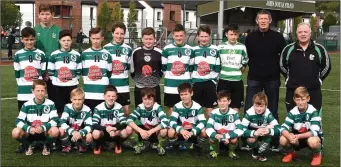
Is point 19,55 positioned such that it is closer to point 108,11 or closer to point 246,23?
point 246,23

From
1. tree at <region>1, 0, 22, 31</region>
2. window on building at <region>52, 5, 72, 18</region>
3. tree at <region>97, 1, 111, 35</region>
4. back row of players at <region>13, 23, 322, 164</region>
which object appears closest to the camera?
back row of players at <region>13, 23, 322, 164</region>

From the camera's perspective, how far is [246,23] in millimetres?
36062

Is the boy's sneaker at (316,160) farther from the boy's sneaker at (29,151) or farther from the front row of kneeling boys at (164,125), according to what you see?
the boy's sneaker at (29,151)

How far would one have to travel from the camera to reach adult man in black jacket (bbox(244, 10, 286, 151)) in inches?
258

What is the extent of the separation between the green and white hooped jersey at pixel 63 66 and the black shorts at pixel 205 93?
1764 mm

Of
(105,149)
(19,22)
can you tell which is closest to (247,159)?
(105,149)

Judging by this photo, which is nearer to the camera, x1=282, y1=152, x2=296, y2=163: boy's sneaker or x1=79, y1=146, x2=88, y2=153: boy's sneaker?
x1=282, y1=152, x2=296, y2=163: boy's sneaker

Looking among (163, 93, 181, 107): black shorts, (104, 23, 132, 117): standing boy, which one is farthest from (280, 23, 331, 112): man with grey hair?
(104, 23, 132, 117): standing boy

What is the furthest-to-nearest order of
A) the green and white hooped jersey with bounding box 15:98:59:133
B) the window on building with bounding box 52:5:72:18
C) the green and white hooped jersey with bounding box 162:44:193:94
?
the window on building with bounding box 52:5:72:18
the green and white hooped jersey with bounding box 162:44:193:94
the green and white hooped jersey with bounding box 15:98:59:133

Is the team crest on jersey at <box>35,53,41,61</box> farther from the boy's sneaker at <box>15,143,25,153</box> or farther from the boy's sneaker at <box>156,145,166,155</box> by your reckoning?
the boy's sneaker at <box>156,145,166,155</box>

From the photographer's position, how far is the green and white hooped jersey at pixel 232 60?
6883mm

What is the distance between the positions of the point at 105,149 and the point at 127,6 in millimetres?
46381

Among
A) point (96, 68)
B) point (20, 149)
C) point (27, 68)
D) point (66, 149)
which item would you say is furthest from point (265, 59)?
point (20, 149)

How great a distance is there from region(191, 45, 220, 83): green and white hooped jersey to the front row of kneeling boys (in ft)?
2.31
